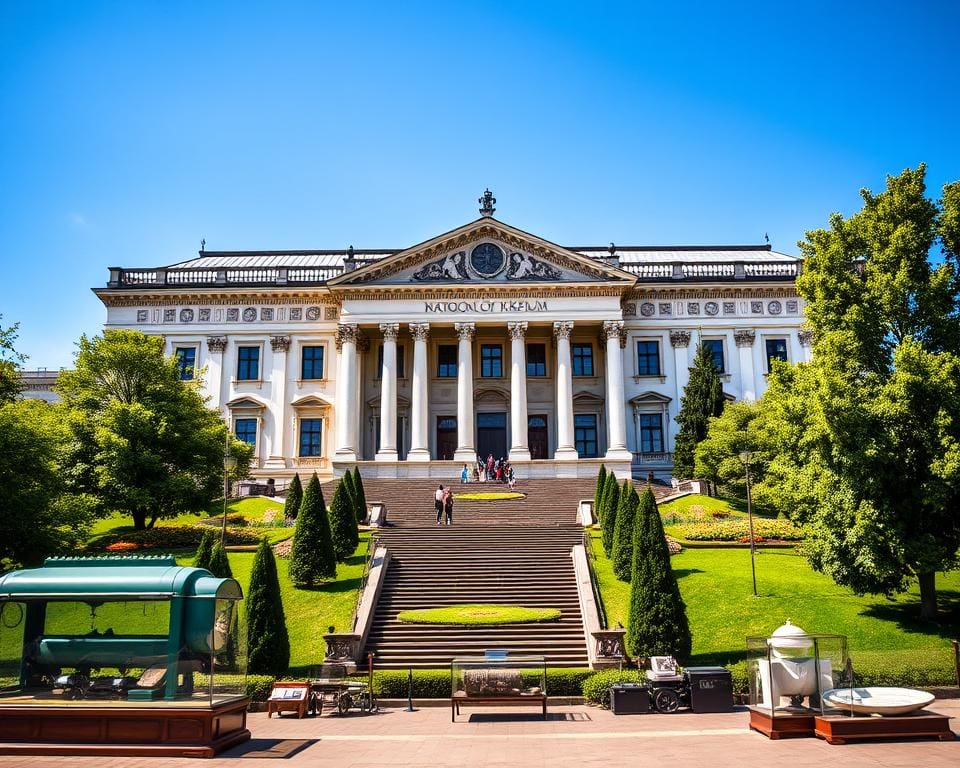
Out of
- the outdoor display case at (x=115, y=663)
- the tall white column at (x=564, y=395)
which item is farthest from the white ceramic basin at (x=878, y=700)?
the tall white column at (x=564, y=395)

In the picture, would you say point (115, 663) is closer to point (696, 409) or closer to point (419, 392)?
point (419, 392)

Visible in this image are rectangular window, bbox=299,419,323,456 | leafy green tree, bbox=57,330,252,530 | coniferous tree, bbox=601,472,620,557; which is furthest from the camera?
rectangular window, bbox=299,419,323,456

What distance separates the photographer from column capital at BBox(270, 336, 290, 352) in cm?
5519

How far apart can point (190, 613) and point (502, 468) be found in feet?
124

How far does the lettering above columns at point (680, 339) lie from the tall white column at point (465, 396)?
13.4 m

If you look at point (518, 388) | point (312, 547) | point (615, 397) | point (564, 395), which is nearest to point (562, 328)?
point (564, 395)

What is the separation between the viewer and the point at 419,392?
168 ft

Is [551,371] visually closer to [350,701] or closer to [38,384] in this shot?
[350,701]

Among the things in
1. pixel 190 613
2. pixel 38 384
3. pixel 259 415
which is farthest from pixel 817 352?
pixel 38 384

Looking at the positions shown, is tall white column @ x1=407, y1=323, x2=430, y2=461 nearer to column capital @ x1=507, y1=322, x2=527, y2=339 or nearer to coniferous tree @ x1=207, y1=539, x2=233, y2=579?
column capital @ x1=507, y1=322, x2=527, y2=339

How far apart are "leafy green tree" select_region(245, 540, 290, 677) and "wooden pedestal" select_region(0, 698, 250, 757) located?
7262 mm

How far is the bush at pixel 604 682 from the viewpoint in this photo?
1945cm

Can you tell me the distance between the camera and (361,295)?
52281 mm

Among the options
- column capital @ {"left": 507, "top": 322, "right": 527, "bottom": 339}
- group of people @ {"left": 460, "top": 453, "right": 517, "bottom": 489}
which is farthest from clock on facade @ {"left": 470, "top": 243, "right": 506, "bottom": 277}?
group of people @ {"left": 460, "top": 453, "right": 517, "bottom": 489}
